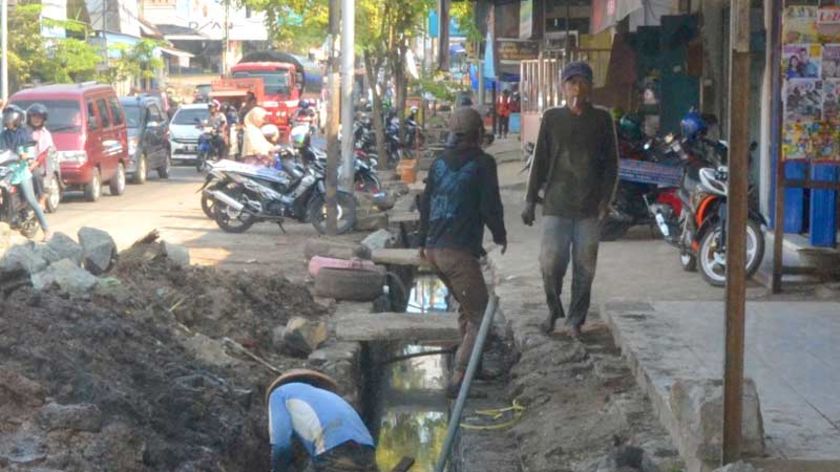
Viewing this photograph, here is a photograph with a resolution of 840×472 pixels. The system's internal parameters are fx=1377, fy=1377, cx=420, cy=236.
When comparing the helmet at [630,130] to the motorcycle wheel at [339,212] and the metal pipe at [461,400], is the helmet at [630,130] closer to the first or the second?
the motorcycle wheel at [339,212]

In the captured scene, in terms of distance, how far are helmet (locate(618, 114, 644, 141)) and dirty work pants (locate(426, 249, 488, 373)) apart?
7.42m

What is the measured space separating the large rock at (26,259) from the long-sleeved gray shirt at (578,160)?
382 cm

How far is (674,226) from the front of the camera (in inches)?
526

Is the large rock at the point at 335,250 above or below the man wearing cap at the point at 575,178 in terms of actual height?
below

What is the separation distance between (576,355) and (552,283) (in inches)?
24.0

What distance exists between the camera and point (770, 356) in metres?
7.77

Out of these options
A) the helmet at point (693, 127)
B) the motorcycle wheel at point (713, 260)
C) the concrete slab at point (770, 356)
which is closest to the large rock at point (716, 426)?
the concrete slab at point (770, 356)

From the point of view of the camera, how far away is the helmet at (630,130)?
16.0m

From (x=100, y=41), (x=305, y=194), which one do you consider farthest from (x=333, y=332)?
(x=100, y=41)

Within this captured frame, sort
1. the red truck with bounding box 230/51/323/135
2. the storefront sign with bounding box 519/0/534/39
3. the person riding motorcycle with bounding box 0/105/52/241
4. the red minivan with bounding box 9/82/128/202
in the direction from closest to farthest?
the person riding motorcycle with bounding box 0/105/52/241 < the storefront sign with bounding box 519/0/534/39 < the red minivan with bounding box 9/82/128/202 < the red truck with bounding box 230/51/323/135

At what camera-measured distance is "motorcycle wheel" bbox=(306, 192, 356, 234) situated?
17.8m

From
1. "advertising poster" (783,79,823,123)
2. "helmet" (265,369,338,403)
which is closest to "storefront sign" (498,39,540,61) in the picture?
"advertising poster" (783,79,823,123)

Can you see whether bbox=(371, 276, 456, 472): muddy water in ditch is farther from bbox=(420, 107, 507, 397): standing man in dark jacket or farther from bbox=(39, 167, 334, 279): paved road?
bbox=(39, 167, 334, 279): paved road

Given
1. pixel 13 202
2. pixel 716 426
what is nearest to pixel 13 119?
pixel 13 202
